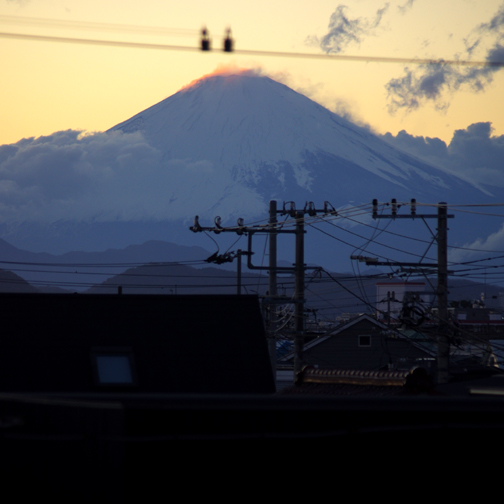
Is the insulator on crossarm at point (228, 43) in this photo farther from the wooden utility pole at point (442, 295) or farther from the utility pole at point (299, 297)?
the wooden utility pole at point (442, 295)

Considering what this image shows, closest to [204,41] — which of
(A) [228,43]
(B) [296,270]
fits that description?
(A) [228,43]

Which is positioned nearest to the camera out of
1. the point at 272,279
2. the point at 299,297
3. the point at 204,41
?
the point at 204,41

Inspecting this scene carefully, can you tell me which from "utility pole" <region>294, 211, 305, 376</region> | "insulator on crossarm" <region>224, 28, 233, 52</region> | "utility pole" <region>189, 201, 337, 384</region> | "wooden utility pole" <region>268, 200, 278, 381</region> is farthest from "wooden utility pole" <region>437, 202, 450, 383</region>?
"insulator on crossarm" <region>224, 28, 233, 52</region>

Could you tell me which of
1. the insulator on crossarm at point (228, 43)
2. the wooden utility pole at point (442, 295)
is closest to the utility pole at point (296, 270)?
the wooden utility pole at point (442, 295)

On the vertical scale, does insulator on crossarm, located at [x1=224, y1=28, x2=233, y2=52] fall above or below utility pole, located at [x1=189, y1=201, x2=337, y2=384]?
above

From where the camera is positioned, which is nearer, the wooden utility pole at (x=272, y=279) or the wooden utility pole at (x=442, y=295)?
the wooden utility pole at (x=442, y=295)

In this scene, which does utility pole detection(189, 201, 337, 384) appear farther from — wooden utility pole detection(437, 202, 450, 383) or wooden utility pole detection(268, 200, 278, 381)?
wooden utility pole detection(437, 202, 450, 383)

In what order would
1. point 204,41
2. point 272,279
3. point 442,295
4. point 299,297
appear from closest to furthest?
point 204,41
point 442,295
point 299,297
point 272,279

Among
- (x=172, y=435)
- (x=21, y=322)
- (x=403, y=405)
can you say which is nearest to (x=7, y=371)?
(x=21, y=322)

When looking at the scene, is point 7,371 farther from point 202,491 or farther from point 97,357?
point 202,491

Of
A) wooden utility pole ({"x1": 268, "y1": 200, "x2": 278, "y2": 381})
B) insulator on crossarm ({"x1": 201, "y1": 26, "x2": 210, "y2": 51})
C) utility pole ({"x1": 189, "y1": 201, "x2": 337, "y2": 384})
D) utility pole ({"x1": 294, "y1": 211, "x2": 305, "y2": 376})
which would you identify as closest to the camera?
insulator on crossarm ({"x1": 201, "y1": 26, "x2": 210, "y2": 51})

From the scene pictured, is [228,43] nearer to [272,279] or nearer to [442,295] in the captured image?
[272,279]

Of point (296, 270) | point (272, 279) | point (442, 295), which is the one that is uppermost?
point (296, 270)

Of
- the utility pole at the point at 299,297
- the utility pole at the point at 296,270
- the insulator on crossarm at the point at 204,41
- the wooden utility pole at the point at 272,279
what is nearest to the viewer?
the insulator on crossarm at the point at 204,41
